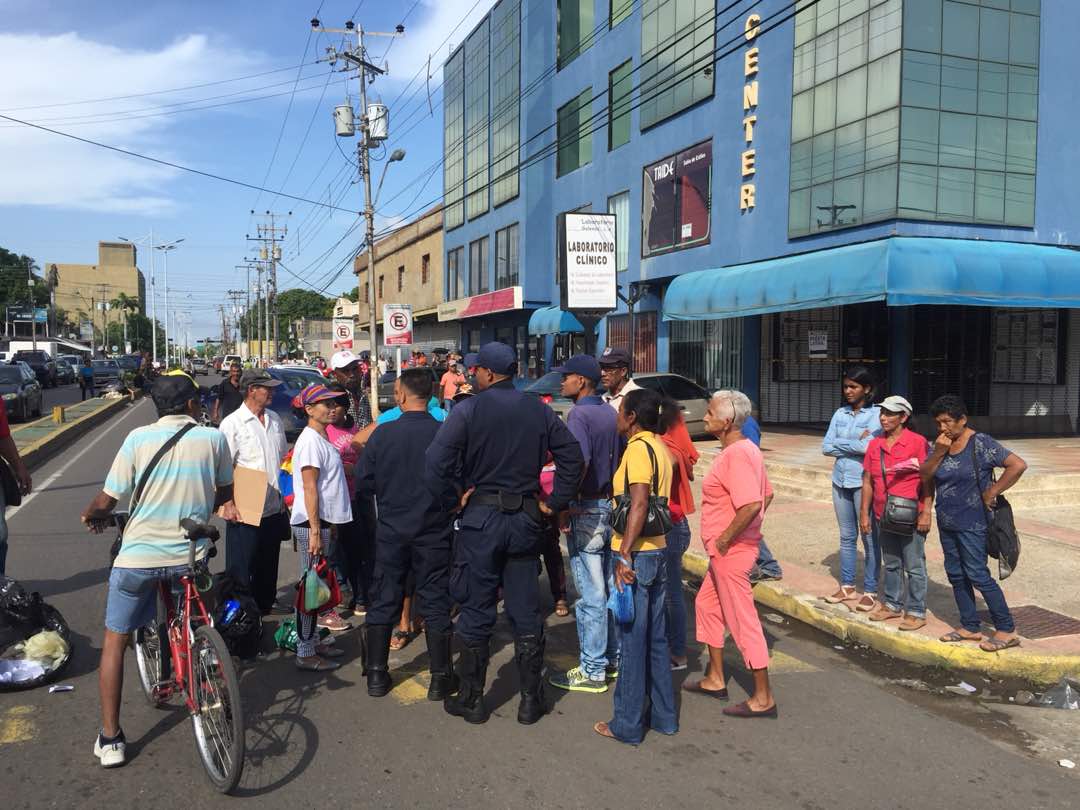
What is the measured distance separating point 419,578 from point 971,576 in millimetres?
3487

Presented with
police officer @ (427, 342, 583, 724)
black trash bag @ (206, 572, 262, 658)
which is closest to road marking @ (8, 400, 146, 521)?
black trash bag @ (206, 572, 262, 658)

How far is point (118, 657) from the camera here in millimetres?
3840

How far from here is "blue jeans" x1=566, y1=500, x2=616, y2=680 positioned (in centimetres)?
465

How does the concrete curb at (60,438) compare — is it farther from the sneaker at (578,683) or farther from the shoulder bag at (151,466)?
the sneaker at (578,683)

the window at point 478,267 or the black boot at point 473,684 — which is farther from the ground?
the window at point 478,267

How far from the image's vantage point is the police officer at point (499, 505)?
4.25 metres

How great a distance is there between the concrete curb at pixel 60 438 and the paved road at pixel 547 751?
672 cm

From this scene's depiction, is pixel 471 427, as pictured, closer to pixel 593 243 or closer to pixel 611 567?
pixel 611 567

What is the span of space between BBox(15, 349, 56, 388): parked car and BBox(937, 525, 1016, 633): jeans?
4522 cm

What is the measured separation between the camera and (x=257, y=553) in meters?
5.41

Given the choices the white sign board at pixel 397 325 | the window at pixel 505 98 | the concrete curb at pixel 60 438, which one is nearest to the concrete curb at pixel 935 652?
the concrete curb at pixel 60 438

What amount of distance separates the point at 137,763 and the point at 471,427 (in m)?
2.17

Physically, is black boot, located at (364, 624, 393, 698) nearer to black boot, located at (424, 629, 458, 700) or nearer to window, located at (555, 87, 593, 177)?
black boot, located at (424, 629, 458, 700)

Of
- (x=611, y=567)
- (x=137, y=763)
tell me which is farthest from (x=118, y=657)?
(x=611, y=567)
